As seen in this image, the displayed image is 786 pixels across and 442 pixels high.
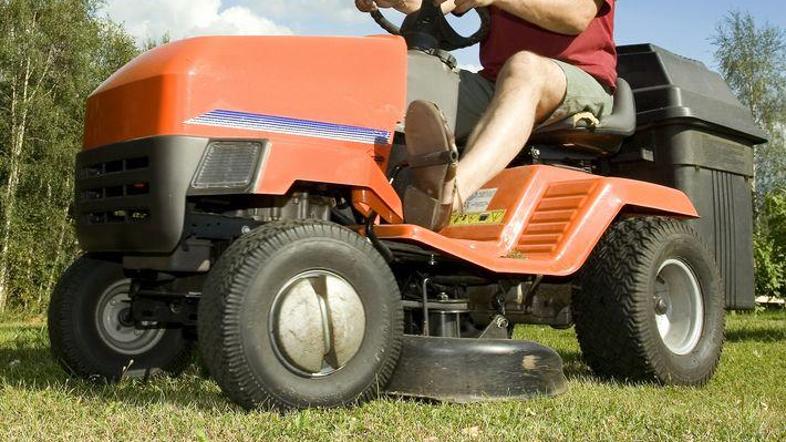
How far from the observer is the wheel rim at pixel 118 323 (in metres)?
3.28

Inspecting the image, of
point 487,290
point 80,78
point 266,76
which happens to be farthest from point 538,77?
point 80,78

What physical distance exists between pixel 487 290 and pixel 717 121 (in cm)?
143

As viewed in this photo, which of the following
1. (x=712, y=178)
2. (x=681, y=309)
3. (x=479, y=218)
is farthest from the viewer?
(x=712, y=178)

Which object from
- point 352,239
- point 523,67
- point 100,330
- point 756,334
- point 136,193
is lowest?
point 756,334

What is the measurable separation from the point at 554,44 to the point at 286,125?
4.22 ft

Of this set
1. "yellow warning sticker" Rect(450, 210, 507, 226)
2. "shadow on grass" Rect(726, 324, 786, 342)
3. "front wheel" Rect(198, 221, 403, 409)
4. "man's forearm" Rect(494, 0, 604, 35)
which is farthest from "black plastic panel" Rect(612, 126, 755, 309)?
"shadow on grass" Rect(726, 324, 786, 342)

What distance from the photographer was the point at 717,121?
385cm

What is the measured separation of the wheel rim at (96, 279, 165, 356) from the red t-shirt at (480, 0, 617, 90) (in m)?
1.65

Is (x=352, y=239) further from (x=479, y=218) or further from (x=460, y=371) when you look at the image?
(x=479, y=218)

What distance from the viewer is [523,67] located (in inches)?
121

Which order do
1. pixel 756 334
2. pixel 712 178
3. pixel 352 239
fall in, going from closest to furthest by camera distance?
pixel 352 239 < pixel 712 178 < pixel 756 334

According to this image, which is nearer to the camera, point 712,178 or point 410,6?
point 410,6

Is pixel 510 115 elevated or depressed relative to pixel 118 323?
elevated

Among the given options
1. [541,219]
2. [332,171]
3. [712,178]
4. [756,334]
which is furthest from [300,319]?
[756,334]
